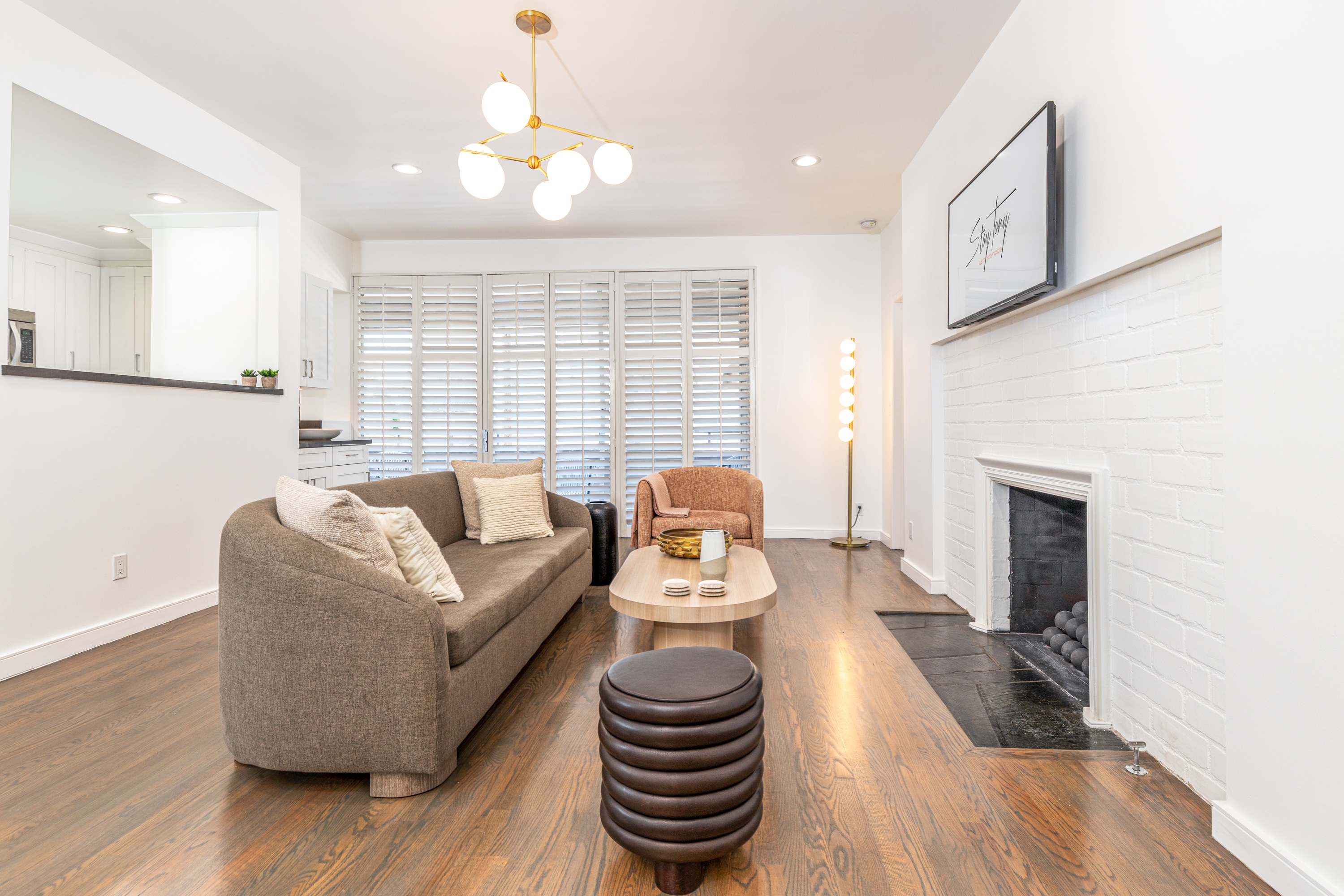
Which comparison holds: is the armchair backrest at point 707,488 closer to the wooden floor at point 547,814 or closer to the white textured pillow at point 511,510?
the white textured pillow at point 511,510

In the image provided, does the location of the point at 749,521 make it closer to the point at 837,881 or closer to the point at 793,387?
the point at 793,387

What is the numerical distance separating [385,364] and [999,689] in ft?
18.2

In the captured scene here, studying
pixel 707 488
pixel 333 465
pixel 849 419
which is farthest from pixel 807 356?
pixel 333 465

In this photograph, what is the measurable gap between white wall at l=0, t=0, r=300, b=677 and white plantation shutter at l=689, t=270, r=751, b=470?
10.7ft

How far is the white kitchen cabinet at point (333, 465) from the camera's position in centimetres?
459

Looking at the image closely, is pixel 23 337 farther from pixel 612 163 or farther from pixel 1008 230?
pixel 1008 230

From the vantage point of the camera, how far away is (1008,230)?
267cm

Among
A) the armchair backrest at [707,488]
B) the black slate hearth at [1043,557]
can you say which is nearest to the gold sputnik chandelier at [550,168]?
the black slate hearth at [1043,557]

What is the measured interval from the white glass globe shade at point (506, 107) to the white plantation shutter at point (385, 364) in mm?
4081

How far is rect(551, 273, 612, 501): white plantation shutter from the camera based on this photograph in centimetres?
600

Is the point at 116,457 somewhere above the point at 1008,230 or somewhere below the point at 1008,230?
below

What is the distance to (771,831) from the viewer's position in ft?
5.24

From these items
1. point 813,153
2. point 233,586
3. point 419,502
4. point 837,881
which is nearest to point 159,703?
point 233,586

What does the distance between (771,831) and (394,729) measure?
100 cm
